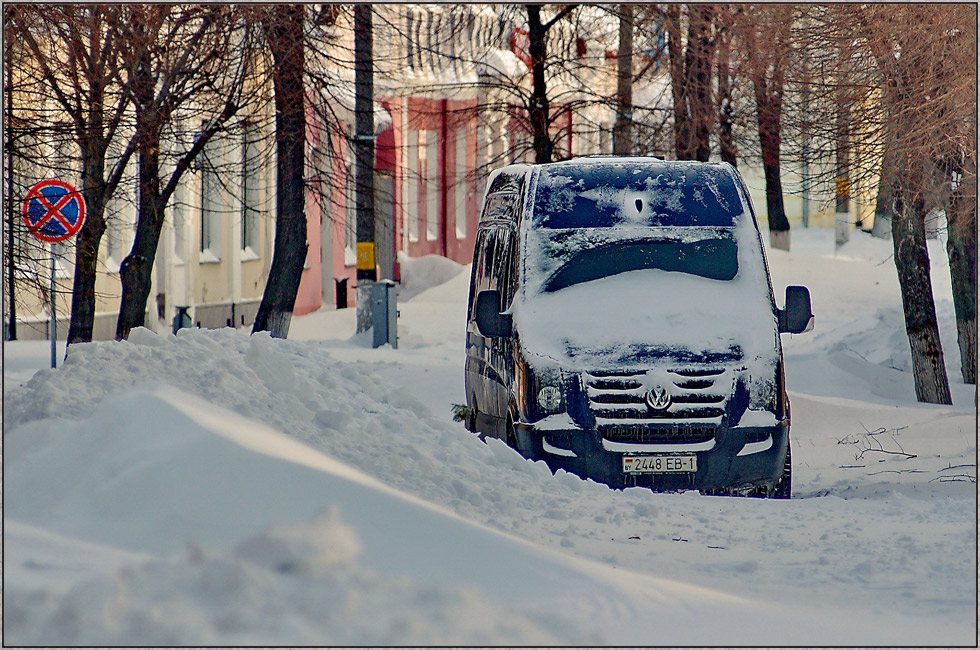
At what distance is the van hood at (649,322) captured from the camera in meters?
8.77

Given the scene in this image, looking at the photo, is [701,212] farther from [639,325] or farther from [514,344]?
[514,344]

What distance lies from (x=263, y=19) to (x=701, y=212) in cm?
804

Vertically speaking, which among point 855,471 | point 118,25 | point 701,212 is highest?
point 118,25

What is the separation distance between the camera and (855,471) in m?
Answer: 11.1

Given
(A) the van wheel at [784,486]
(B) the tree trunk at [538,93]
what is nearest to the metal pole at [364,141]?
(B) the tree trunk at [538,93]

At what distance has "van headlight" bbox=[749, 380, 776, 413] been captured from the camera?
8.75 m

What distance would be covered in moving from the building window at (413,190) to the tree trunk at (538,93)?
12.2 meters

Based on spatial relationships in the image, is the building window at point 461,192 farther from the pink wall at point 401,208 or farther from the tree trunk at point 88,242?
the tree trunk at point 88,242

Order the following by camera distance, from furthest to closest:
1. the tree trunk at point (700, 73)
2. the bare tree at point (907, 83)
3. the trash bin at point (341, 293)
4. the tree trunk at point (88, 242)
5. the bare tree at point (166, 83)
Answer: the trash bin at point (341, 293)
the tree trunk at point (700, 73)
the bare tree at point (166, 83)
the tree trunk at point (88, 242)
the bare tree at point (907, 83)

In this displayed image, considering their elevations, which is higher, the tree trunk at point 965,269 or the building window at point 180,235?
the building window at point 180,235

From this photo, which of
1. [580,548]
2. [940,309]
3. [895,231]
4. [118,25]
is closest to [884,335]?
[940,309]

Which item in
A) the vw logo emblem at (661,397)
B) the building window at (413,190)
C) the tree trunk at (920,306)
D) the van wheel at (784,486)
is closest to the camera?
the vw logo emblem at (661,397)

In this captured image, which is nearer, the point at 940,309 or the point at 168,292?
the point at 168,292

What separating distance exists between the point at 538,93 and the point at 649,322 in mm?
12348
